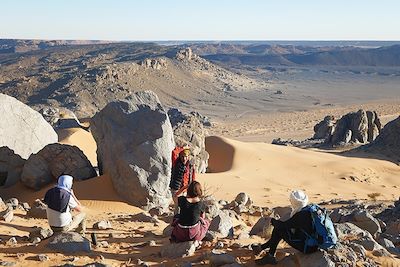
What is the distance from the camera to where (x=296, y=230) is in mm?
5500

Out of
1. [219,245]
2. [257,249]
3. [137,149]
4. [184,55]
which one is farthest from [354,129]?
[184,55]

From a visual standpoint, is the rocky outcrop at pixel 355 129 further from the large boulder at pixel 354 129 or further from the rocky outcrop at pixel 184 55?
the rocky outcrop at pixel 184 55

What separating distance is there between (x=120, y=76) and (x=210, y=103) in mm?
11822

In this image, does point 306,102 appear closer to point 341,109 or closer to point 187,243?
point 341,109

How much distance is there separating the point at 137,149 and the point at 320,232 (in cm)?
645

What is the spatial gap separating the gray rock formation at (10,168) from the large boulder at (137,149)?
2.02 m

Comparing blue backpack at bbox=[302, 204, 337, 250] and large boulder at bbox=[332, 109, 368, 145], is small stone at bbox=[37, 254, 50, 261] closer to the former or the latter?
blue backpack at bbox=[302, 204, 337, 250]

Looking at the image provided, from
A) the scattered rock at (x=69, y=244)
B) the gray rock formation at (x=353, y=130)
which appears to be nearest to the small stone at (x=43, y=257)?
the scattered rock at (x=69, y=244)

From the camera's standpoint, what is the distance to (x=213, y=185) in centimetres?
1579

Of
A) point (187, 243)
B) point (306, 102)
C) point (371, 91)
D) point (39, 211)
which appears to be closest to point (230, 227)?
point (187, 243)

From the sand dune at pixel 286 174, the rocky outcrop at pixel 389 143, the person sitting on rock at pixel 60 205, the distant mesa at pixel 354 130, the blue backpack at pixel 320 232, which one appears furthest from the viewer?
the distant mesa at pixel 354 130

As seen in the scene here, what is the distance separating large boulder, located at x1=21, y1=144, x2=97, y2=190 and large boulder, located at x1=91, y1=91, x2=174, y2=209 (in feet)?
1.75

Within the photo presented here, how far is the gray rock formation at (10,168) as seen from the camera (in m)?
12.1

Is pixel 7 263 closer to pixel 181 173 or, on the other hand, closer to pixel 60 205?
pixel 60 205
